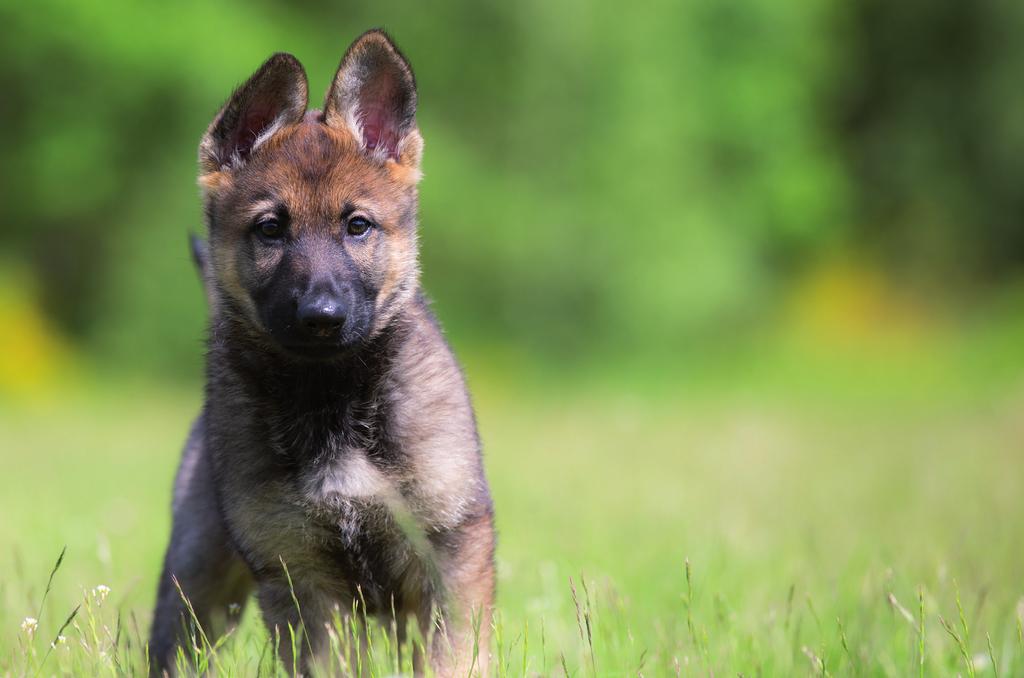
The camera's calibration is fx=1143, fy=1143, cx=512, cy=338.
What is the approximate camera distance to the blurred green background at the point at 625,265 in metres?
5.85

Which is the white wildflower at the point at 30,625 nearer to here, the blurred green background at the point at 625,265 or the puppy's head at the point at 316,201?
the puppy's head at the point at 316,201

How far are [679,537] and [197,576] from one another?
2.12 m

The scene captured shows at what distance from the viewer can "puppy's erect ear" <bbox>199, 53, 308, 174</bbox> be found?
3.48 m

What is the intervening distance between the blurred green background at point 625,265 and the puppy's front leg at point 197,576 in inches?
30.1

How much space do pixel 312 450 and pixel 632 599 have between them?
129cm

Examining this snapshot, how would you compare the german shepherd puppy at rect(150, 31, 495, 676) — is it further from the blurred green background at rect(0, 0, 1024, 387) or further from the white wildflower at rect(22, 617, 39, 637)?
the blurred green background at rect(0, 0, 1024, 387)

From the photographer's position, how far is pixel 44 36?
1326 cm

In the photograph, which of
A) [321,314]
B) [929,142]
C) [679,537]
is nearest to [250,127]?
[321,314]

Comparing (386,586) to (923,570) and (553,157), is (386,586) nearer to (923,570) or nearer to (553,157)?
(923,570)

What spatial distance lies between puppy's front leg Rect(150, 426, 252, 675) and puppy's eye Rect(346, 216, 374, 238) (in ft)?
2.91

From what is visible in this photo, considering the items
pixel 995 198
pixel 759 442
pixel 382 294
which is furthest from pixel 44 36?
pixel 995 198

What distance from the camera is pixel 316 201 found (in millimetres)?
3336

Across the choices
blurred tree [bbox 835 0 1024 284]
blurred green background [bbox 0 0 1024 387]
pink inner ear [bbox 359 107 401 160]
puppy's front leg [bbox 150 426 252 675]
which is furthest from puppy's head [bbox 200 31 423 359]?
blurred tree [bbox 835 0 1024 284]

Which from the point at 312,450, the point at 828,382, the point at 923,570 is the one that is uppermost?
the point at 312,450
